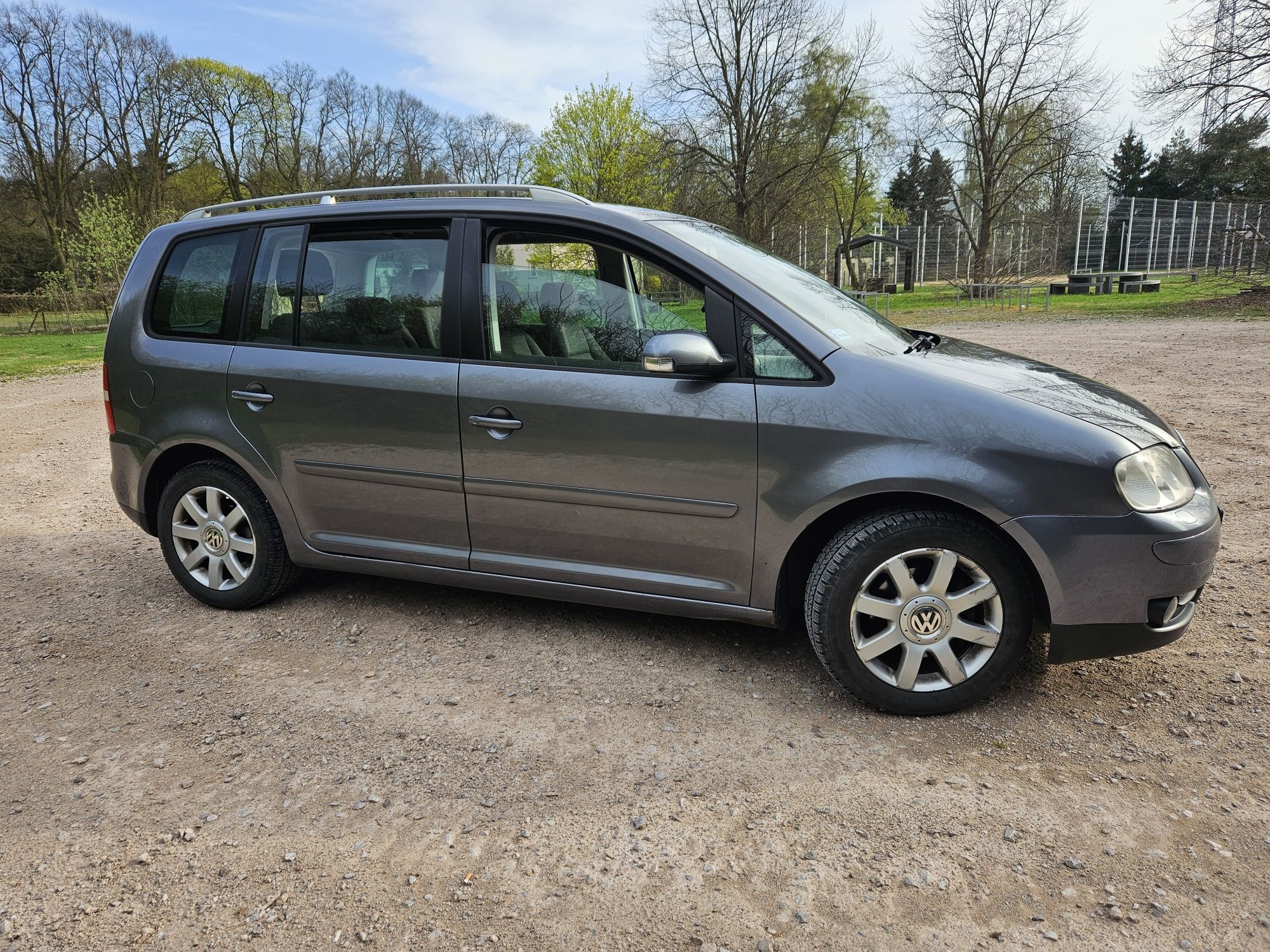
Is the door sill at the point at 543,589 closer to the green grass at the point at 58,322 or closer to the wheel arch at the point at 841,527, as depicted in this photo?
the wheel arch at the point at 841,527

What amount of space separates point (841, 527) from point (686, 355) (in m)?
0.84

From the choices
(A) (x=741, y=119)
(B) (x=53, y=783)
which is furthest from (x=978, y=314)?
(B) (x=53, y=783)

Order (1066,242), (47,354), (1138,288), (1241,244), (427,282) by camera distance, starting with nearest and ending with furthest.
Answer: (427,282), (47,354), (1241,244), (1138,288), (1066,242)

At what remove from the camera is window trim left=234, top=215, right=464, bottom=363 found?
3516 millimetres

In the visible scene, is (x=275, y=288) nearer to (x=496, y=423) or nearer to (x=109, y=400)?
(x=109, y=400)

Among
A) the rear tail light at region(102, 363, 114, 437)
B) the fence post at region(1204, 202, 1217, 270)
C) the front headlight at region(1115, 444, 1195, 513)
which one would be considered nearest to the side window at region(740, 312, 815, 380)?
the front headlight at region(1115, 444, 1195, 513)

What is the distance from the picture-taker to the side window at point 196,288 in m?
4.00

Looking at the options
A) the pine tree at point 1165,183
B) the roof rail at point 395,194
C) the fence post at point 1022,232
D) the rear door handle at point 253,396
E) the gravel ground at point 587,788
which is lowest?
the gravel ground at point 587,788

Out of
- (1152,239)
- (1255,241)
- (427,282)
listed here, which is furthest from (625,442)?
(1152,239)

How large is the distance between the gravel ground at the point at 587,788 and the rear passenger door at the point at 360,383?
1.85 ft

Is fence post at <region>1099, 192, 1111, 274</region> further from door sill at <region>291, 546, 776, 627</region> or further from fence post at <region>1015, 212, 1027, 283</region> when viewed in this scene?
door sill at <region>291, 546, 776, 627</region>

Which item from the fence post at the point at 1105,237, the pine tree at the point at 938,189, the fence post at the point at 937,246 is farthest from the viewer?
the fence post at the point at 1105,237

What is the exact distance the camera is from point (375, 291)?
3.70m

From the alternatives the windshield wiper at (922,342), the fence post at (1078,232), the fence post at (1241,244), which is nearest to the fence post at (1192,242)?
the fence post at (1078,232)
